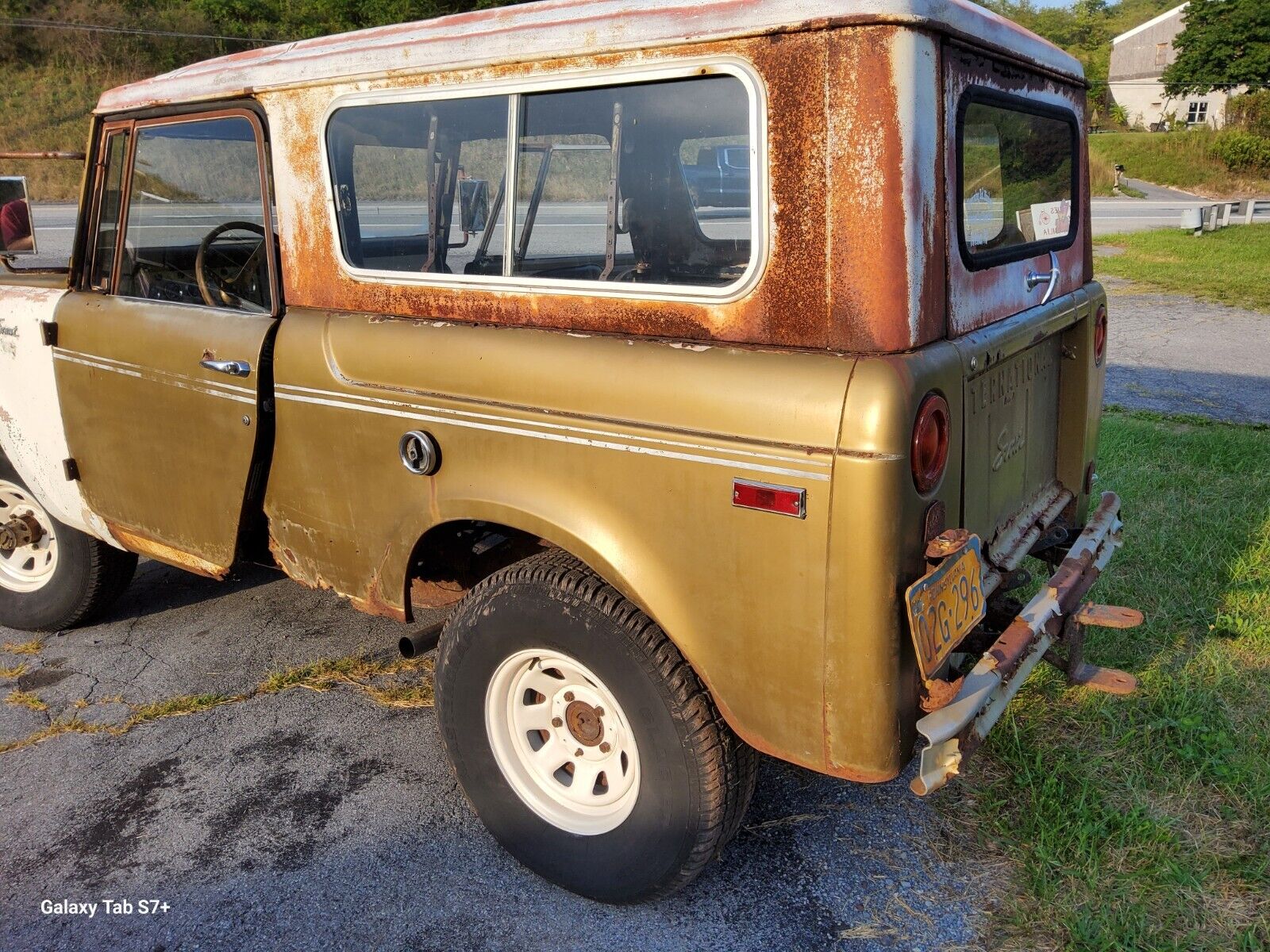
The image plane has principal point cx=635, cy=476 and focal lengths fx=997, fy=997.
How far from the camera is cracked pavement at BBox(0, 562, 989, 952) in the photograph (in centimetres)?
251

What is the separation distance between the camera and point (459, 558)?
304 cm

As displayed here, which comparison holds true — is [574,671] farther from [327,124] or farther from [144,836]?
[327,124]

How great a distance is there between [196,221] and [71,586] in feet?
5.49

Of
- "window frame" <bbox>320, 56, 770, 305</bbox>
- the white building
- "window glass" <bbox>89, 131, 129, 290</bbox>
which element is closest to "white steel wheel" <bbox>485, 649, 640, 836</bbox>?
"window frame" <bbox>320, 56, 770, 305</bbox>

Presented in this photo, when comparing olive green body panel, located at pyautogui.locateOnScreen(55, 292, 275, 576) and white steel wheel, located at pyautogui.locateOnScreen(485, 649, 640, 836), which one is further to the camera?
olive green body panel, located at pyautogui.locateOnScreen(55, 292, 275, 576)

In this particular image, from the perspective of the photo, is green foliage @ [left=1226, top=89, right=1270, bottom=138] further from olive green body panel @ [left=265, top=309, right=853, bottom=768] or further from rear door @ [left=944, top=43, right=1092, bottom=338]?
olive green body panel @ [left=265, top=309, right=853, bottom=768]

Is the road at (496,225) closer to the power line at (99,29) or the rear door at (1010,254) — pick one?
the rear door at (1010,254)

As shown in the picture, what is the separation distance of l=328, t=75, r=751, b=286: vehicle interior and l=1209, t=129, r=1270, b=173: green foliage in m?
38.9

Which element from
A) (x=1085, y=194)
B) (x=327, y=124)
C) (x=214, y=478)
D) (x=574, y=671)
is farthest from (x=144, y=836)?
(x=1085, y=194)

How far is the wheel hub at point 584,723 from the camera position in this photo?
2.60m

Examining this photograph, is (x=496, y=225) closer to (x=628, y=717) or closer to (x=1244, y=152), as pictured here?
(x=628, y=717)

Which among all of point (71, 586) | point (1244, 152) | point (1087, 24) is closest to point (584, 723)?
point (71, 586)

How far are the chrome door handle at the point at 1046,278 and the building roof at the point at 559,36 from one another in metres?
0.53

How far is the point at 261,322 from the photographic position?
2.97 metres
